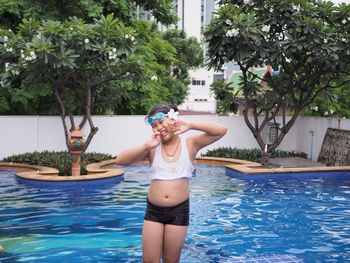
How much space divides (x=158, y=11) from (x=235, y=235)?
13.9 m

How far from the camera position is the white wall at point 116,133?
645 inches

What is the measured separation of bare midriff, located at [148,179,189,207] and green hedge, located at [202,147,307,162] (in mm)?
13293

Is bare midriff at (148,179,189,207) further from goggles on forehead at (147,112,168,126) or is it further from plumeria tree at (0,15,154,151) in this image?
plumeria tree at (0,15,154,151)

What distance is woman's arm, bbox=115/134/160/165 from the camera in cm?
407

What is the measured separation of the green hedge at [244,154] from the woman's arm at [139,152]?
13442mm

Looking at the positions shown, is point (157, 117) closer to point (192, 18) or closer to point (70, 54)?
point (70, 54)

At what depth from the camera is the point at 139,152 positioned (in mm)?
4105

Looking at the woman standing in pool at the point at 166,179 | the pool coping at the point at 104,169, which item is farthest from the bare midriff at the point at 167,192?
the pool coping at the point at 104,169

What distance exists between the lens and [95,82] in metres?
14.7

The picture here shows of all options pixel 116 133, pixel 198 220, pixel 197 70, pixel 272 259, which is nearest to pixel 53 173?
pixel 116 133

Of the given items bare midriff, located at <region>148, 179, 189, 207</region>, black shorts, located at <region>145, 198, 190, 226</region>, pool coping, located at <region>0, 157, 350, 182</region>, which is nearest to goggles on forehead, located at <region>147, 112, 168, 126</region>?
bare midriff, located at <region>148, 179, 189, 207</region>

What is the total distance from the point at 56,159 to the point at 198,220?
7406 millimetres

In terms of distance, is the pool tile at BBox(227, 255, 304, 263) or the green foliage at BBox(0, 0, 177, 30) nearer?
the pool tile at BBox(227, 255, 304, 263)

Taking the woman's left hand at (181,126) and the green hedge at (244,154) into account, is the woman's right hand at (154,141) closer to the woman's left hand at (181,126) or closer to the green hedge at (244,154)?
the woman's left hand at (181,126)
